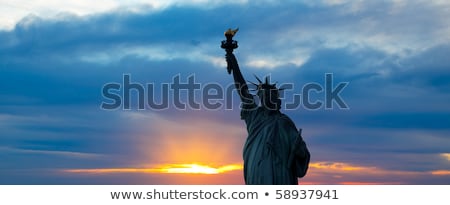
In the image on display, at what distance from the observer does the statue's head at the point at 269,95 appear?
15.9 m

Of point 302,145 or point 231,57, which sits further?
point 231,57

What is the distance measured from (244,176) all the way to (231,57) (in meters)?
3.27

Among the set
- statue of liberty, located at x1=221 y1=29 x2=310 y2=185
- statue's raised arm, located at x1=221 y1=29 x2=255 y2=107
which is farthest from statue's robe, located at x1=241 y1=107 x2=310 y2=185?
statue's raised arm, located at x1=221 y1=29 x2=255 y2=107

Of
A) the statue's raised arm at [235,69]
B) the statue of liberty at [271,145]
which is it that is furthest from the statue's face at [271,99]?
the statue's raised arm at [235,69]

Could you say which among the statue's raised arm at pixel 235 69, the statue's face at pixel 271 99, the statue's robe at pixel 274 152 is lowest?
the statue's robe at pixel 274 152

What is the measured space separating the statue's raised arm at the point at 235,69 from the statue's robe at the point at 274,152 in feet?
2.57

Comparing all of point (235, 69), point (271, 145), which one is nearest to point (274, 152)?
point (271, 145)

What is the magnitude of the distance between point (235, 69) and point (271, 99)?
150cm

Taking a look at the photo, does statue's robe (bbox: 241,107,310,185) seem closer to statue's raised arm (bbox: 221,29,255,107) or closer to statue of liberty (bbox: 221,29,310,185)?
statue of liberty (bbox: 221,29,310,185)

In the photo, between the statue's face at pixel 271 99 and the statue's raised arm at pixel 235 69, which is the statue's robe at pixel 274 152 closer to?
the statue's face at pixel 271 99

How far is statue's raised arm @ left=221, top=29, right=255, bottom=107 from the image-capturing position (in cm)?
1664
